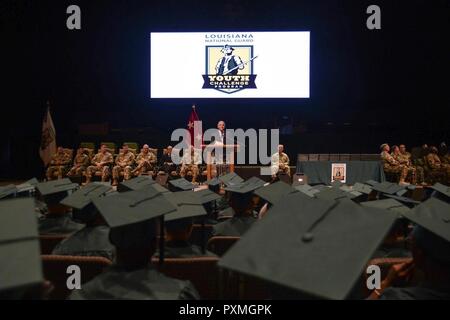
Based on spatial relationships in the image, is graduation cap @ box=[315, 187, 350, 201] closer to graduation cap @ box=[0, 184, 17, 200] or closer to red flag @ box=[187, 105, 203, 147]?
graduation cap @ box=[0, 184, 17, 200]

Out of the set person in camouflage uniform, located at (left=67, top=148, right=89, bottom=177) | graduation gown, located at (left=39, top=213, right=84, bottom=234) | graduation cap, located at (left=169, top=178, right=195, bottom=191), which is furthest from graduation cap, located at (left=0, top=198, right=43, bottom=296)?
person in camouflage uniform, located at (left=67, top=148, right=89, bottom=177)

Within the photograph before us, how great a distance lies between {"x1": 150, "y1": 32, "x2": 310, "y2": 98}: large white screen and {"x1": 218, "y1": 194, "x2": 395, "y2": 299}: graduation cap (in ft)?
30.1

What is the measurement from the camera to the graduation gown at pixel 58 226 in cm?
303

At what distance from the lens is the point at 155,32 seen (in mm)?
10477

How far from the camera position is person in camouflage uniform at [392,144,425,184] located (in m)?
9.59

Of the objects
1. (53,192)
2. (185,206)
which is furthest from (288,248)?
(53,192)

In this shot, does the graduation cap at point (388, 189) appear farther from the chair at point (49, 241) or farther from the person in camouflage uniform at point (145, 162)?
the person in camouflage uniform at point (145, 162)

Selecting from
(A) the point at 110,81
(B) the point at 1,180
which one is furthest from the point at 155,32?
(B) the point at 1,180

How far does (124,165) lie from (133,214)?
7.78 meters

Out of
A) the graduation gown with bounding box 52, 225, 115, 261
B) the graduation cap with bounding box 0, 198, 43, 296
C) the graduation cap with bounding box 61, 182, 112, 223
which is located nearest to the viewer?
the graduation cap with bounding box 0, 198, 43, 296

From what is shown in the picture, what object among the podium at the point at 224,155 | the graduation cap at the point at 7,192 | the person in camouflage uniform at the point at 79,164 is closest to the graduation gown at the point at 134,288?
the graduation cap at the point at 7,192

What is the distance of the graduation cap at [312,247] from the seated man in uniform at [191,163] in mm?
7628

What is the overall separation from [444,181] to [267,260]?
31.9ft
